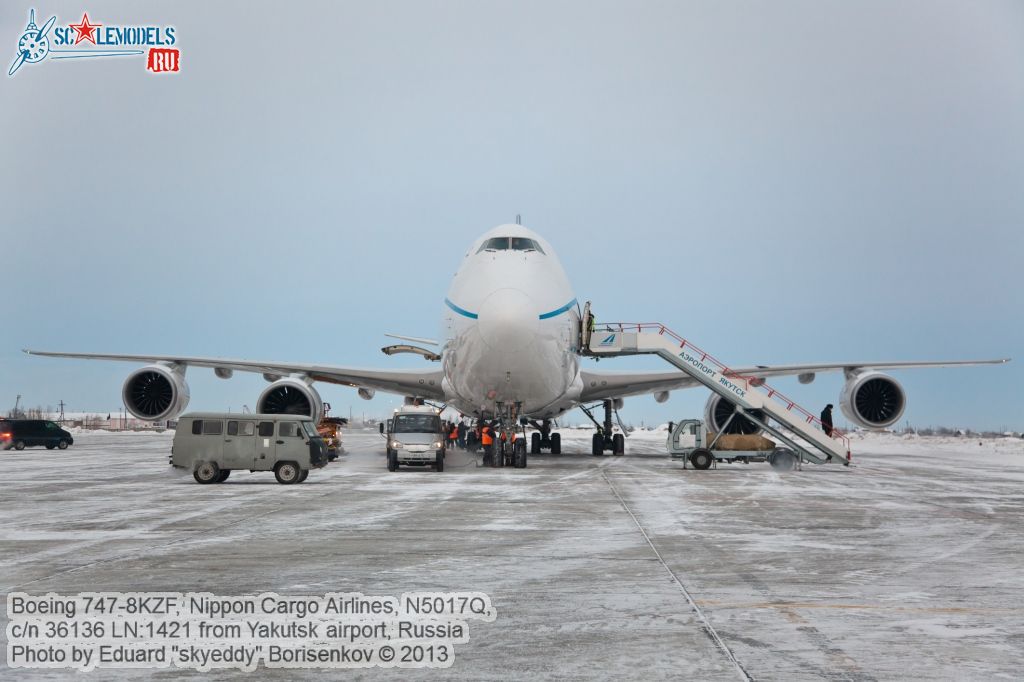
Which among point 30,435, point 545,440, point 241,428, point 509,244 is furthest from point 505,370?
point 30,435

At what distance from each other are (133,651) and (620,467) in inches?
871

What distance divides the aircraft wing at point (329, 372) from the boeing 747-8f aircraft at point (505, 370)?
39 millimetres

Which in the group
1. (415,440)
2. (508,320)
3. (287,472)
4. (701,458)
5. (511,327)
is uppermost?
(508,320)

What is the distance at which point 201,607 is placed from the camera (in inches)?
249

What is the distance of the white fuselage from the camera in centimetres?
2253

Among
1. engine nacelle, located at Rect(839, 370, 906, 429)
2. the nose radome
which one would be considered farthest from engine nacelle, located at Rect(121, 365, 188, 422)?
engine nacelle, located at Rect(839, 370, 906, 429)

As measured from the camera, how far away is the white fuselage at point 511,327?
22531 millimetres

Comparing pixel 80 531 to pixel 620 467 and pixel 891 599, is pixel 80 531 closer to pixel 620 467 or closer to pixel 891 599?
pixel 891 599

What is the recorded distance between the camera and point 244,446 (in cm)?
1959

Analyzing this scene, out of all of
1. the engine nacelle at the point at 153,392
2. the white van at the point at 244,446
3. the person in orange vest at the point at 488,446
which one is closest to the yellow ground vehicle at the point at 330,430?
the engine nacelle at the point at 153,392

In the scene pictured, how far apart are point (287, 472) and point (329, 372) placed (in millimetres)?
11023

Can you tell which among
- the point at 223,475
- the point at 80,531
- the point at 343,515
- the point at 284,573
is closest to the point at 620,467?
the point at 223,475

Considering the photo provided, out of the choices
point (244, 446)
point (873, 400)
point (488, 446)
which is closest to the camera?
point (244, 446)

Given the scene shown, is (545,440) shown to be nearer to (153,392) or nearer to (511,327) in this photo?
(153,392)
